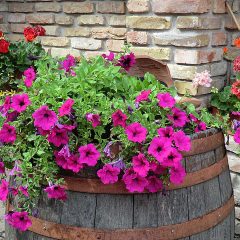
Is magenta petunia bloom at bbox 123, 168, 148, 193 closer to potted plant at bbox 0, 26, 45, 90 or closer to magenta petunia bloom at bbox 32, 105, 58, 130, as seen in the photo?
magenta petunia bloom at bbox 32, 105, 58, 130

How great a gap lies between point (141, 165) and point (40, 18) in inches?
113

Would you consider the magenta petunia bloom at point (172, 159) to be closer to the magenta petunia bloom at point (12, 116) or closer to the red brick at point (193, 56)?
the magenta petunia bloom at point (12, 116)

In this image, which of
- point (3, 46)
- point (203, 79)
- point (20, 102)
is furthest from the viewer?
point (3, 46)

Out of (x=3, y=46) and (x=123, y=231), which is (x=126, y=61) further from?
(x=3, y=46)

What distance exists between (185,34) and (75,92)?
1563 millimetres

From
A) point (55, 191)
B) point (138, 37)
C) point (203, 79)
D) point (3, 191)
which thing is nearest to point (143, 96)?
point (55, 191)

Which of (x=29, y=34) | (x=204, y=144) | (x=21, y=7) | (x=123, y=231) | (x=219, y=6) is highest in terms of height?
(x=219, y=6)

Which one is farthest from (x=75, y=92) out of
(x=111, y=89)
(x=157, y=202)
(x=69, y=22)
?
(x=69, y=22)

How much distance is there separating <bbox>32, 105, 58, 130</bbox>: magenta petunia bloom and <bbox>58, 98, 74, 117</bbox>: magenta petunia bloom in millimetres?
23

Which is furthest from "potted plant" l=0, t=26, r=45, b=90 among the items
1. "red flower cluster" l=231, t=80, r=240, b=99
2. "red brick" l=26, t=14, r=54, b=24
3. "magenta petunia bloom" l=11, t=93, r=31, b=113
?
"magenta petunia bloom" l=11, t=93, r=31, b=113

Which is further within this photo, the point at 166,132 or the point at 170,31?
the point at 170,31

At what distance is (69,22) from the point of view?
12.8ft

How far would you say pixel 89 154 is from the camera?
1.54m

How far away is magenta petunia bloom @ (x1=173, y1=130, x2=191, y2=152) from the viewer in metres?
1.55
